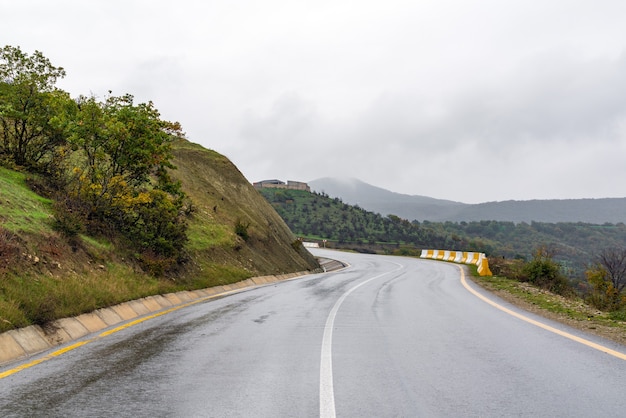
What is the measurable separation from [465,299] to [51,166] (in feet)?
47.6

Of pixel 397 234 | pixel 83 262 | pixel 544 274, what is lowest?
pixel 544 274

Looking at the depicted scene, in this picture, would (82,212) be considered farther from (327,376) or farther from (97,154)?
(327,376)

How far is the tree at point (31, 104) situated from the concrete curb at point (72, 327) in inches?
261

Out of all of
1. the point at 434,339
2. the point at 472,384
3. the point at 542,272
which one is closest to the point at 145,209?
the point at 434,339

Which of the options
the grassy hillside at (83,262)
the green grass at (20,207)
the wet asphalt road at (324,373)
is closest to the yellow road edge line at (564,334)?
the wet asphalt road at (324,373)

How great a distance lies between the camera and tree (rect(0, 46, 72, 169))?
1617 cm

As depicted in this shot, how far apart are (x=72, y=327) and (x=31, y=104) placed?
1060cm

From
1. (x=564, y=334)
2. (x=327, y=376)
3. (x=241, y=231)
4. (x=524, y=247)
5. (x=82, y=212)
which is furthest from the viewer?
(x=524, y=247)

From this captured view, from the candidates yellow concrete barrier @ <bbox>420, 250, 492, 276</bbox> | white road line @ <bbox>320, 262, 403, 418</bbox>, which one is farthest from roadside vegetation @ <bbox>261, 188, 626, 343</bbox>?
white road line @ <bbox>320, 262, 403, 418</bbox>

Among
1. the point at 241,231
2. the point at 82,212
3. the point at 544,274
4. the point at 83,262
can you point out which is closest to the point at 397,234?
the point at 241,231

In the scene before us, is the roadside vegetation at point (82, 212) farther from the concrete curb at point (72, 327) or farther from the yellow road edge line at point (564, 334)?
the yellow road edge line at point (564, 334)

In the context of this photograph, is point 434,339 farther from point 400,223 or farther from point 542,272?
point 400,223

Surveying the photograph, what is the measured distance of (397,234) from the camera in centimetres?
12025

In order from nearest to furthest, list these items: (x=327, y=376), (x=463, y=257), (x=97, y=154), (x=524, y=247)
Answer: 1. (x=327, y=376)
2. (x=97, y=154)
3. (x=463, y=257)
4. (x=524, y=247)
